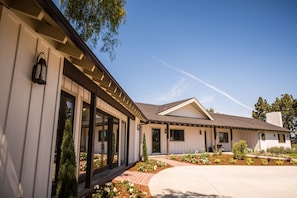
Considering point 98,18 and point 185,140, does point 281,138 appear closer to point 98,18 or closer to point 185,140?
point 185,140

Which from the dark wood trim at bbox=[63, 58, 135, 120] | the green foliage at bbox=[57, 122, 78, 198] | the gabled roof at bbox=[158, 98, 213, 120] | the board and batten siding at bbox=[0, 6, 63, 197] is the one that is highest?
the gabled roof at bbox=[158, 98, 213, 120]

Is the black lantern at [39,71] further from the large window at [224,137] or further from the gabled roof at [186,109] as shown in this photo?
the large window at [224,137]

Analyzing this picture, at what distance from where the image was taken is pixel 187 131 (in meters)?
20.1

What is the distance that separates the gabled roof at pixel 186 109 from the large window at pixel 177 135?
1.94 meters

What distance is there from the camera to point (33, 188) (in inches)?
116

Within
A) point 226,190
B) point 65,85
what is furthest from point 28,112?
point 226,190

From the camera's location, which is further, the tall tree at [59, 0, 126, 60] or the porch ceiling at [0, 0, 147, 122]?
the tall tree at [59, 0, 126, 60]

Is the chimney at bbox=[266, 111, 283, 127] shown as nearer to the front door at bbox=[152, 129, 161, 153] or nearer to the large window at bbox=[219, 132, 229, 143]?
the large window at bbox=[219, 132, 229, 143]

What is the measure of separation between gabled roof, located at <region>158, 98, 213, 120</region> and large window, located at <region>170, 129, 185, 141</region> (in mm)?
1939

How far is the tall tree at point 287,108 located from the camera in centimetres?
4911

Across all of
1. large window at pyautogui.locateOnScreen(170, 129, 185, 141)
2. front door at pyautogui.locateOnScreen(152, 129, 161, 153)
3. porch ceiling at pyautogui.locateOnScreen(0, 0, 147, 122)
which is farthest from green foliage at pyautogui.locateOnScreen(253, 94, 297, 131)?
porch ceiling at pyautogui.locateOnScreen(0, 0, 147, 122)

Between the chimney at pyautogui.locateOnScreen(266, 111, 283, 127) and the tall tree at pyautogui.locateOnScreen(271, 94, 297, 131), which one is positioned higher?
the tall tree at pyautogui.locateOnScreen(271, 94, 297, 131)

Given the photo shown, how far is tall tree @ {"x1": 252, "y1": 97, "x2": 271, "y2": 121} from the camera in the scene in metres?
50.6

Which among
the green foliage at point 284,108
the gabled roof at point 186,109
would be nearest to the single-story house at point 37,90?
the gabled roof at point 186,109
